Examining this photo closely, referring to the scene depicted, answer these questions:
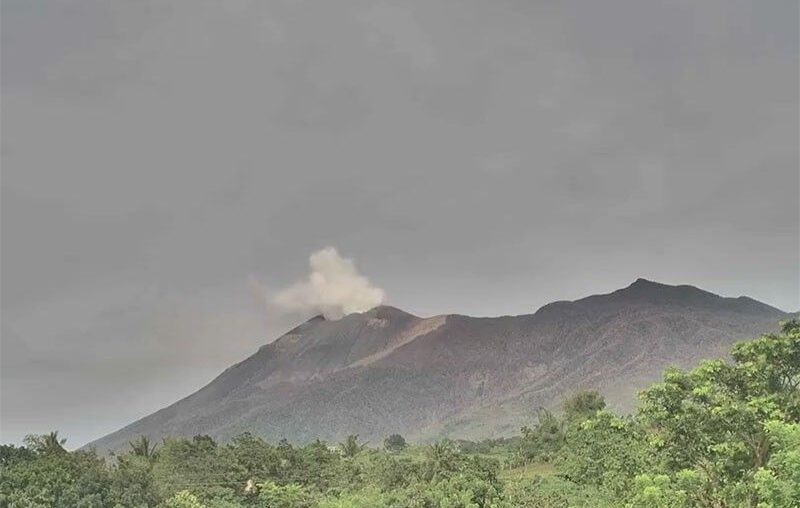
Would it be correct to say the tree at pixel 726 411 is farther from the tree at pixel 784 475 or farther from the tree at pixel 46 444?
the tree at pixel 46 444

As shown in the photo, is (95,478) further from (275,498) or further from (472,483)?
(472,483)

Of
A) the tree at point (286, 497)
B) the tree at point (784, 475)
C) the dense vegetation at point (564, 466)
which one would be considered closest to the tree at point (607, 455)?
the dense vegetation at point (564, 466)

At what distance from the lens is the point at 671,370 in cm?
1895

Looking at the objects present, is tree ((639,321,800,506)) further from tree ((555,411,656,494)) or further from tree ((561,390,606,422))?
tree ((561,390,606,422))

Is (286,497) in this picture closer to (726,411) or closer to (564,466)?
(564,466)

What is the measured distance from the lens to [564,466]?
53.5 metres

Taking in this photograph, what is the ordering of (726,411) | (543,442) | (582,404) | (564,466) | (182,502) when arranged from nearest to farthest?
(726,411), (182,502), (564,466), (543,442), (582,404)

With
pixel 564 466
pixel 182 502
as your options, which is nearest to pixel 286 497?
pixel 182 502

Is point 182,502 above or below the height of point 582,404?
above

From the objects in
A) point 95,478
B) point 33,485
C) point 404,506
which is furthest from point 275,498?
point 404,506

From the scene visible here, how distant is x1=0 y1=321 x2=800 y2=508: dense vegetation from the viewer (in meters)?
16.9

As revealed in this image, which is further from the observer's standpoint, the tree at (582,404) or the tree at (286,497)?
the tree at (582,404)

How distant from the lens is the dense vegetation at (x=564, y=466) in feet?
55.5

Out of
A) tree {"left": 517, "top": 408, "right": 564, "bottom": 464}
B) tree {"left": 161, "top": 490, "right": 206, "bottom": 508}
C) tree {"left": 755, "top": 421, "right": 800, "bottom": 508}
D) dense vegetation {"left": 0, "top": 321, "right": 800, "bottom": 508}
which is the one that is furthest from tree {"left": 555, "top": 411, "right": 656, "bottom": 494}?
tree {"left": 161, "top": 490, "right": 206, "bottom": 508}
